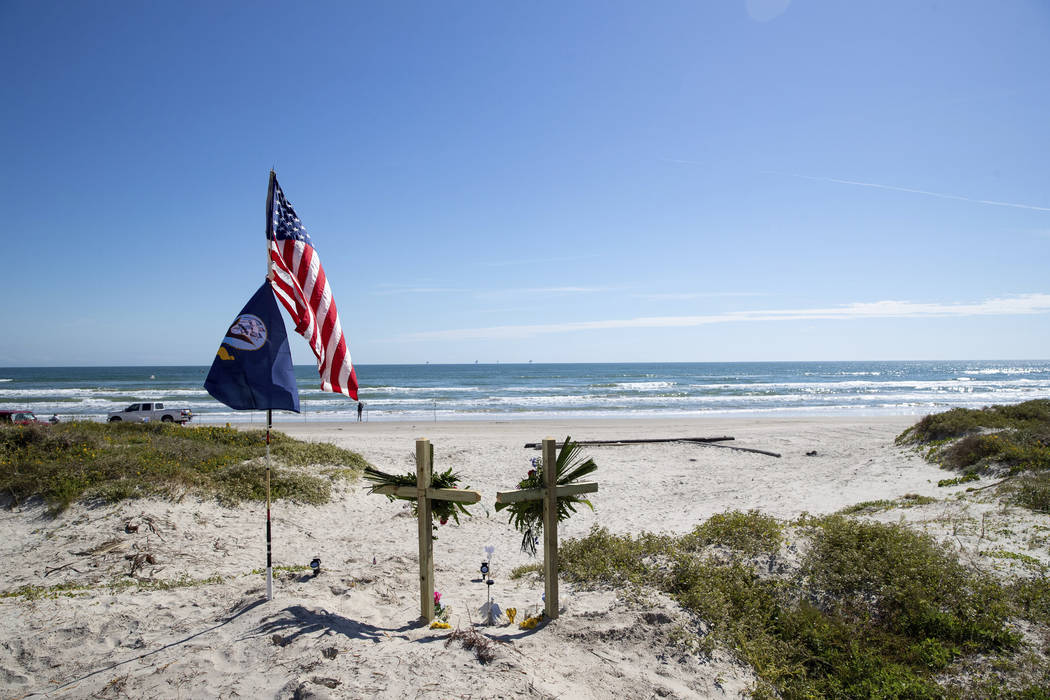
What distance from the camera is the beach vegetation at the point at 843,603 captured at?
16.2ft

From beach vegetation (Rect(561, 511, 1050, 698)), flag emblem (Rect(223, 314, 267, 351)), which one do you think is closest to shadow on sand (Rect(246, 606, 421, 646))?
beach vegetation (Rect(561, 511, 1050, 698))

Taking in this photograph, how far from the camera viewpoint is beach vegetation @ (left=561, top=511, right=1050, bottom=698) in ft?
16.2

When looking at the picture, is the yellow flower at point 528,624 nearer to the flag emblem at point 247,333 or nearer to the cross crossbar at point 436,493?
the cross crossbar at point 436,493

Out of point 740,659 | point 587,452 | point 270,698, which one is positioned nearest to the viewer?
point 270,698

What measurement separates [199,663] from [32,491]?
25.0 feet

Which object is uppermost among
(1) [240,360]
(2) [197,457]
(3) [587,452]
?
(1) [240,360]

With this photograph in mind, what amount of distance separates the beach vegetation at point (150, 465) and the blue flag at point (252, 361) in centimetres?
551

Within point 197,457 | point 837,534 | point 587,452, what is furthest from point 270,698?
point 587,452

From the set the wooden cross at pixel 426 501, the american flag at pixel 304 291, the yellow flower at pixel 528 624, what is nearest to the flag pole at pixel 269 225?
the american flag at pixel 304 291

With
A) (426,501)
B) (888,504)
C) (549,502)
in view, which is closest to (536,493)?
(549,502)

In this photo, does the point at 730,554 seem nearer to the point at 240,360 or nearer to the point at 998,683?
the point at 998,683

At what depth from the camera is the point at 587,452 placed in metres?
19.9

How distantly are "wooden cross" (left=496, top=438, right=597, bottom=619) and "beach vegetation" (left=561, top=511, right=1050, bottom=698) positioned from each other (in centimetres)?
127

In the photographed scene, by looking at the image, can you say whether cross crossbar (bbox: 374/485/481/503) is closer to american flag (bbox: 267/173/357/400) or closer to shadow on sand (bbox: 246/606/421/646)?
american flag (bbox: 267/173/357/400)
